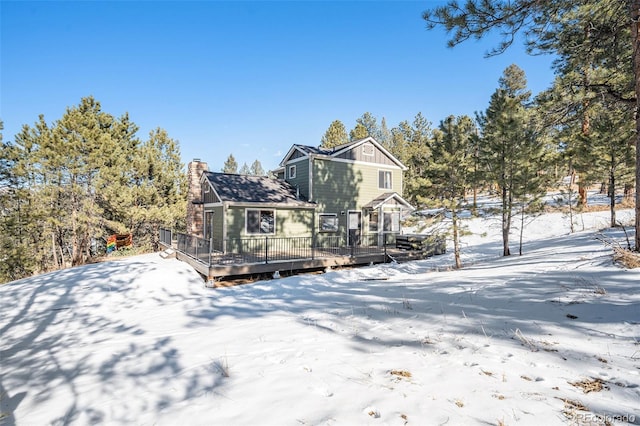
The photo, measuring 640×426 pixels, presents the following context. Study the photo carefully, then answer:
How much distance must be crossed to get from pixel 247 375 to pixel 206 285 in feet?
29.5

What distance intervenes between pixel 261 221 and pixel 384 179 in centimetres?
894

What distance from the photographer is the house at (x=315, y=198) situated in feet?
52.2

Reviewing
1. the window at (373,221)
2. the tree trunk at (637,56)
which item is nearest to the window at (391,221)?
the window at (373,221)

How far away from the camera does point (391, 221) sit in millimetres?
18953

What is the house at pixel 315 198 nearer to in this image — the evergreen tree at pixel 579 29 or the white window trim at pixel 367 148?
the white window trim at pixel 367 148

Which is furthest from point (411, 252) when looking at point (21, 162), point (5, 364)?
point (21, 162)

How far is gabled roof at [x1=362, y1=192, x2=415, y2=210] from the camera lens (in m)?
18.1

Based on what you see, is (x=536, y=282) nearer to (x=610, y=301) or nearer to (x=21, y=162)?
(x=610, y=301)

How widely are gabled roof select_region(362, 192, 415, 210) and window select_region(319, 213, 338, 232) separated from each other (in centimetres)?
221

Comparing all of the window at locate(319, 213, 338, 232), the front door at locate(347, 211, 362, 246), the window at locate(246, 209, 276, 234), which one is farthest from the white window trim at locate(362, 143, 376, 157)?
the window at locate(246, 209, 276, 234)

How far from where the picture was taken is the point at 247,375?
10.2ft

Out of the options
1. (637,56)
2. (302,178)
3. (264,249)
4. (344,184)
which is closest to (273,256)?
(264,249)

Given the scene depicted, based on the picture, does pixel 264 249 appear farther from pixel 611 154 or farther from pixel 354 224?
pixel 611 154

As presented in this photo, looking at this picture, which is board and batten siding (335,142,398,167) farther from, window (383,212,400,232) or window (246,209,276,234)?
window (246,209,276,234)
